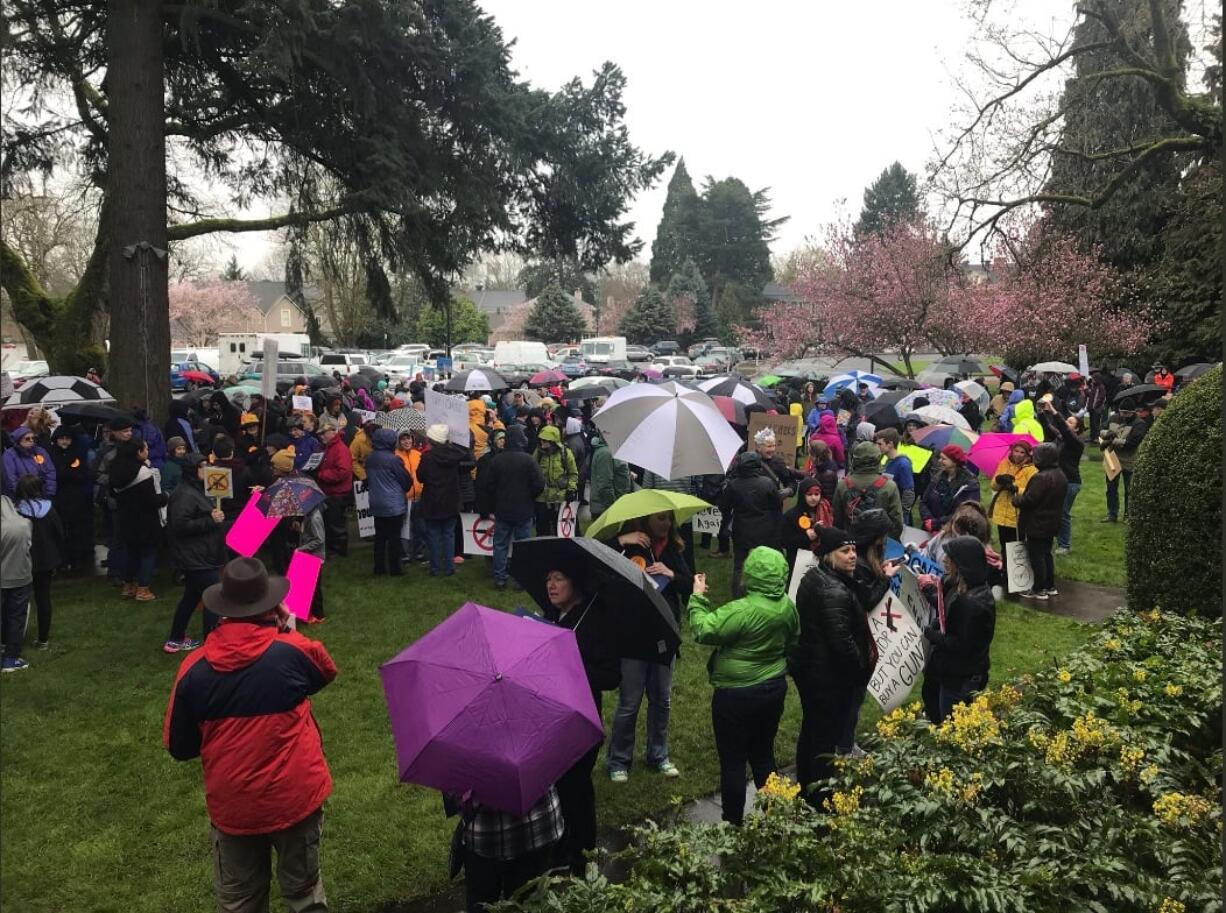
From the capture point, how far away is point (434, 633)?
3.75 meters

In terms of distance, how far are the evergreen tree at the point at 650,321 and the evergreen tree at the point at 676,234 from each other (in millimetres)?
11287

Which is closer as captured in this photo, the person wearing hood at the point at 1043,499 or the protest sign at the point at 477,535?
the person wearing hood at the point at 1043,499

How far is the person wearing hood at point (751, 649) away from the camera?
4.77m

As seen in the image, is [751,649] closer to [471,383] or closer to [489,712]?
[489,712]

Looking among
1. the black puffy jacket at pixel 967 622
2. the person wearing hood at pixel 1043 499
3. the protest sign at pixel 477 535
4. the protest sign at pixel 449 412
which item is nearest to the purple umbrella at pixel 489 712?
the black puffy jacket at pixel 967 622

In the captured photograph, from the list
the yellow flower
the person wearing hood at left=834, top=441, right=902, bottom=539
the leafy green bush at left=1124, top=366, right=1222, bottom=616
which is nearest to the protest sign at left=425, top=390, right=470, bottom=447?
the person wearing hood at left=834, top=441, right=902, bottom=539

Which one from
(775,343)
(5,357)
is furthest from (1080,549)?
(775,343)

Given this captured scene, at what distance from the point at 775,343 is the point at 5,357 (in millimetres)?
34122

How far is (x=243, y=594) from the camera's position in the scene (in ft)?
12.5

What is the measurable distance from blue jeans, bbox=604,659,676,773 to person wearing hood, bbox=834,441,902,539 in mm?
2722

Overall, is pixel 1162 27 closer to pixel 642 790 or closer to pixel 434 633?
pixel 642 790

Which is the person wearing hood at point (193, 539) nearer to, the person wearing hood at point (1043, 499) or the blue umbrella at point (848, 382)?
the person wearing hood at point (1043, 499)

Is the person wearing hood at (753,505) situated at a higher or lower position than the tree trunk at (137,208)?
lower

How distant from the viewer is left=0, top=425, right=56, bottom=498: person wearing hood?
8.29m
